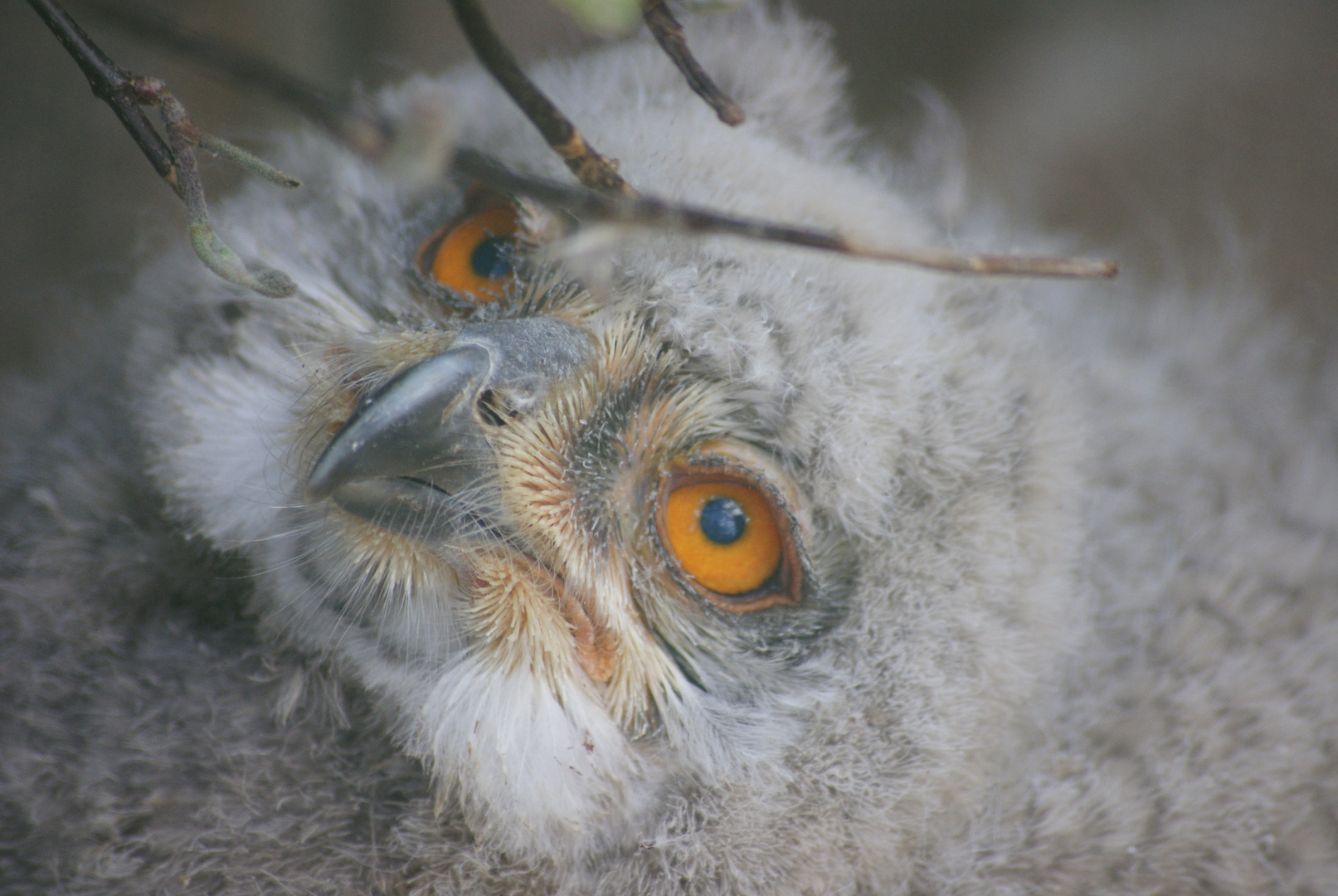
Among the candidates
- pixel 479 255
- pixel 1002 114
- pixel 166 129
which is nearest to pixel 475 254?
pixel 479 255

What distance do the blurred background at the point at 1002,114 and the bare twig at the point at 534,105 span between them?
1.50 m

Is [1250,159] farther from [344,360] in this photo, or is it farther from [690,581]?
[344,360]

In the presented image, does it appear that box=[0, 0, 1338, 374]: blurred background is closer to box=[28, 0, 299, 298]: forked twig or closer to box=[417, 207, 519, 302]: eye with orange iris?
box=[417, 207, 519, 302]: eye with orange iris

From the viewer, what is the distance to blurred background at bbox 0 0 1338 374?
9.79 ft

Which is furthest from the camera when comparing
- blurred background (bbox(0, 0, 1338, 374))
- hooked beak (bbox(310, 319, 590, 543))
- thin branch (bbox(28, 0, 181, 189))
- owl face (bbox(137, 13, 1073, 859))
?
blurred background (bbox(0, 0, 1338, 374))

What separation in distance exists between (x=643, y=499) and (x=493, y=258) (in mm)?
559

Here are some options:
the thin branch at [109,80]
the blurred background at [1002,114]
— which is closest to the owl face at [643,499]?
the thin branch at [109,80]

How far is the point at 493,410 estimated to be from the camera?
145cm

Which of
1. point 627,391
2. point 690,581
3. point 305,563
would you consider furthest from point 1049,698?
point 305,563

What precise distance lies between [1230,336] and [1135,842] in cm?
165

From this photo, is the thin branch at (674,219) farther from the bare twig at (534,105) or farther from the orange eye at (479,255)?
the orange eye at (479,255)

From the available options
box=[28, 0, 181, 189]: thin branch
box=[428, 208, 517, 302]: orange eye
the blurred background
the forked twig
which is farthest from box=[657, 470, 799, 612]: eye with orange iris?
the blurred background

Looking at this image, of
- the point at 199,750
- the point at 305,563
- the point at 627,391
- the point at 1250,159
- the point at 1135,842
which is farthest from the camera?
the point at 1250,159

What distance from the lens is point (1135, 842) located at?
1.91 m
